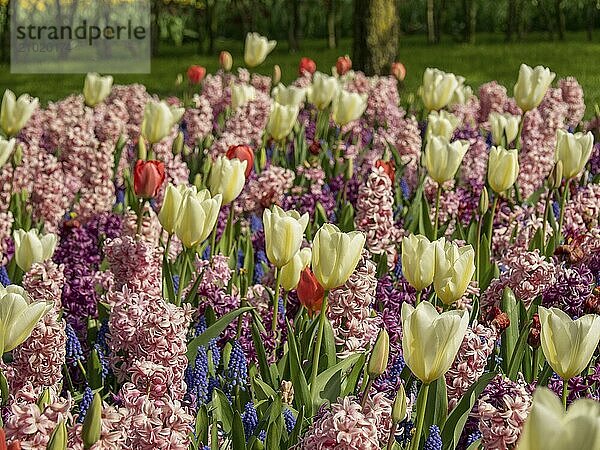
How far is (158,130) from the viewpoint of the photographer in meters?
4.56

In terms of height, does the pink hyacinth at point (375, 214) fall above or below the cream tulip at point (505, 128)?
below

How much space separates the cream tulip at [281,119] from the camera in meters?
4.78

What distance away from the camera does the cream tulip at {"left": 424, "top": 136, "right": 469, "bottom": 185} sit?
3.70 m

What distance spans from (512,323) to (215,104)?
4304 mm

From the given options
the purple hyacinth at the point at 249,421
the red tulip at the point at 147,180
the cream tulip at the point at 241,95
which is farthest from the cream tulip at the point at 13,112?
the purple hyacinth at the point at 249,421

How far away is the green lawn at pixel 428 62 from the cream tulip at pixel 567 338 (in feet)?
24.7

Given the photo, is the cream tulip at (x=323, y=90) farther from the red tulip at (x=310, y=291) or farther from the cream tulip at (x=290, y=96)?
the red tulip at (x=310, y=291)

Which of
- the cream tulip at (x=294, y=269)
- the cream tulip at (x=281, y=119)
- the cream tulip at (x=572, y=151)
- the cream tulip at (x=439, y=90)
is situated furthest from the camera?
the cream tulip at (x=439, y=90)

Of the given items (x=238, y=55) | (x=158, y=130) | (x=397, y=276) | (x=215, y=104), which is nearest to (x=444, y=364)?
(x=397, y=276)

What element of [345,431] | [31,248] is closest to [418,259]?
[345,431]

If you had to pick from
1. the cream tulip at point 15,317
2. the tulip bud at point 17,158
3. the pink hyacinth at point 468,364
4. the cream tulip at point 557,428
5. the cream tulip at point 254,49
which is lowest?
the pink hyacinth at point 468,364

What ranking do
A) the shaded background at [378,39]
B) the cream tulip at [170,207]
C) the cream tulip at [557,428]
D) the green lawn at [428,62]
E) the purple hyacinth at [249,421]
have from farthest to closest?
the green lawn at [428,62], the shaded background at [378,39], the cream tulip at [170,207], the purple hyacinth at [249,421], the cream tulip at [557,428]

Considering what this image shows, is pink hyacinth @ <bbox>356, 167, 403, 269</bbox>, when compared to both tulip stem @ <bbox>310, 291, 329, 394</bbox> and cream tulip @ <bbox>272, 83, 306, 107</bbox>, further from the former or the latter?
cream tulip @ <bbox>272, 83, 306, 107</bbox>

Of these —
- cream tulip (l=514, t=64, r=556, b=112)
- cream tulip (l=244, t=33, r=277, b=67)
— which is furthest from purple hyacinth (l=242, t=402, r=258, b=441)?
cream tulip (l=244, t=33, r=277, b=67)
